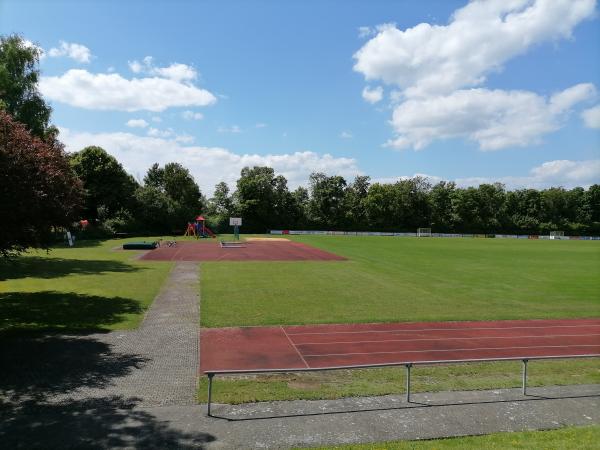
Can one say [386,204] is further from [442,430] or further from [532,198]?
[442,430]

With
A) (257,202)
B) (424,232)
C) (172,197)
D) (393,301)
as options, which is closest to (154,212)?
(172,197)

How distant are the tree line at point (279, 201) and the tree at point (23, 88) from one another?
0.07 metres

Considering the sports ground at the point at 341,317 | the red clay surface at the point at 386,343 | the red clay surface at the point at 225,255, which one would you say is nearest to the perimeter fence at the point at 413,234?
the red clay surface at the point at 225,255

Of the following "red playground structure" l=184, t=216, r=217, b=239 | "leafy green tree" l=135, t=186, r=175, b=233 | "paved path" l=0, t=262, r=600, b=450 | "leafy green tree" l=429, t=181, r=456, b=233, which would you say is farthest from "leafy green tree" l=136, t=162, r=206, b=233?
"paved path" l=0, t=262, r=600, b=450

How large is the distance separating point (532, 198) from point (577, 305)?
94740 mm

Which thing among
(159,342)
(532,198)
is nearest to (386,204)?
(532,198)

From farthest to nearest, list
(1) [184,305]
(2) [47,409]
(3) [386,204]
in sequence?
(3) [386,204], (1) [184,305], (2) [47,409]

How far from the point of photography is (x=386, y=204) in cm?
9575

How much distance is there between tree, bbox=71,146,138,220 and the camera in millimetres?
64125

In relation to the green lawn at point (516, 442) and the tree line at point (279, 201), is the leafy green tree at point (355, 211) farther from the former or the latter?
A: the green lawn at point (516, 442)

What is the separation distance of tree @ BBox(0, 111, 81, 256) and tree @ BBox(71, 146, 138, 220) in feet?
165

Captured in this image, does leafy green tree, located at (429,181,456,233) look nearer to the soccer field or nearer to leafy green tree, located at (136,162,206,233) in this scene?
leafy green tree, located at (136,162,206,233)

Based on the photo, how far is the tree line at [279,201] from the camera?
117 feet

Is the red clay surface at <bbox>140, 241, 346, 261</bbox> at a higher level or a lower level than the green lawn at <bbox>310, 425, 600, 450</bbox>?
higher
